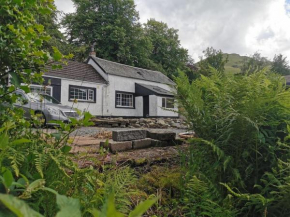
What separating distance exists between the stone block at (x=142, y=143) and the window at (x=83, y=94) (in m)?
14.8

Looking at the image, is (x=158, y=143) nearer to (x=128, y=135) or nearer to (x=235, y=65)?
(x=128, y=135)

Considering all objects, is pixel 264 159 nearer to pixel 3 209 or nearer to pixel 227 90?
pixel 227 90

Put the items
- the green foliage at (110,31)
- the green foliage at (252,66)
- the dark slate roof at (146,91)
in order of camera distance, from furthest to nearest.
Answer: the green foliage at (110,31)
the dark slate roof at (146,91)
the green foliage at (252,66)

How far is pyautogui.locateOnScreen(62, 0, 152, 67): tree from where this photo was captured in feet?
100

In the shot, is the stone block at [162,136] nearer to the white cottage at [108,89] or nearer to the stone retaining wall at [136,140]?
the stone retaining wall at [136,140]

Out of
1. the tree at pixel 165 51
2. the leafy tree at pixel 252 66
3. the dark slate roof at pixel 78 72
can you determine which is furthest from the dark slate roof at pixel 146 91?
the leafy tree at pixel 252 66

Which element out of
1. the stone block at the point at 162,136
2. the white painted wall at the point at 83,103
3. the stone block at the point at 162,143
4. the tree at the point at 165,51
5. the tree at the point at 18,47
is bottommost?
the stone block at the point at 162,143

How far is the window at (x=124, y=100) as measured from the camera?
20075 millimetres

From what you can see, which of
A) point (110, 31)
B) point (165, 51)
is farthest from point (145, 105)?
point (165, 51)

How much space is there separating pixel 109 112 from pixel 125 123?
9086 mm

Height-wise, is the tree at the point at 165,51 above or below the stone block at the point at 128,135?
above

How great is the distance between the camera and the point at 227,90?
4.35 ft

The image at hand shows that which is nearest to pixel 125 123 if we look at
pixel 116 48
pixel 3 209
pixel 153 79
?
pixel 3 209

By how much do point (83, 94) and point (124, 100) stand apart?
4.11m
